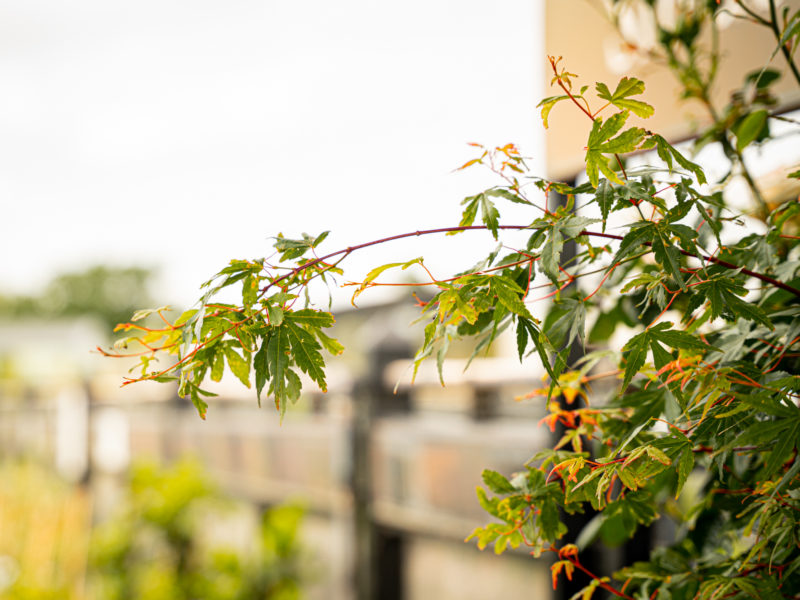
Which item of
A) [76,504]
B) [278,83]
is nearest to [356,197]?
[278,83]

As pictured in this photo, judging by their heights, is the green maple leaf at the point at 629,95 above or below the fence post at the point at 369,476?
above

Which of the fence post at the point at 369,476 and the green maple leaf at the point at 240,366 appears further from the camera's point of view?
the fence post at the point at 369,476

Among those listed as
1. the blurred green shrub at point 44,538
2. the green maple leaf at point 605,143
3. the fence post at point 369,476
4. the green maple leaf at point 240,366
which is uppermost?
the green maple leaf at point 605,143

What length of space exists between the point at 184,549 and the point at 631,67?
2581mm

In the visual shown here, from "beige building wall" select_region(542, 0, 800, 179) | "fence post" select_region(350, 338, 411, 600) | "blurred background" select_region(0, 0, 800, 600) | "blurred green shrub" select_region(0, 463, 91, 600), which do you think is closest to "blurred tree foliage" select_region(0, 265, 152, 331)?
"blurred background" select_region(0, 0, 800, 600)

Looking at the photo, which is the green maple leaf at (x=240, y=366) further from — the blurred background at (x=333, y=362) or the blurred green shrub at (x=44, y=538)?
the blurred green shrub at (x=44, y=538)

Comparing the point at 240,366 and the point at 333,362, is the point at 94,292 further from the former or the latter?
the point at 240,366

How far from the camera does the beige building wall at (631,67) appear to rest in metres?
0.86

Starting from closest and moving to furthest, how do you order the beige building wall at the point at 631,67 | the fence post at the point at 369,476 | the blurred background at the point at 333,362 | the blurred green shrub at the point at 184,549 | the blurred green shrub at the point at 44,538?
the beige building wall at the point at 631,67 < the blurred background at the point at 333,362 < the fence post at the point at 369,476 < the blurred green shrub at the point at 184,549 < the blurred green shrub at the point at 44,538

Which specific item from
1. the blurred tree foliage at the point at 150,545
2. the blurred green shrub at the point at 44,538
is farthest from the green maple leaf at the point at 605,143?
the blurred green shrub at the point at 44,538

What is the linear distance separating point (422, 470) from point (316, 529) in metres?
0.73

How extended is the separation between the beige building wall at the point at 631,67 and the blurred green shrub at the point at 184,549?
1699 mm

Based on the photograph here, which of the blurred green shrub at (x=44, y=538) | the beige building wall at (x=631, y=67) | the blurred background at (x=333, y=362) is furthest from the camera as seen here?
the blurred green shrub at (x=44, y=538)

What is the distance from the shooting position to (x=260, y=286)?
0.41 m
